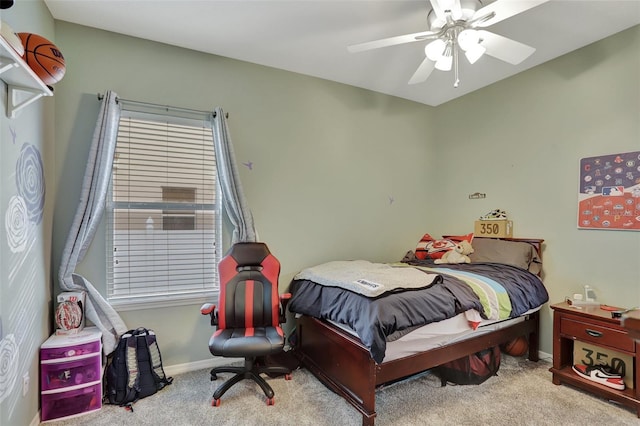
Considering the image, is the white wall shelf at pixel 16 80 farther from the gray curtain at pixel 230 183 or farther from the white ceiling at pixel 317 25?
the gray curtain at pixel 230 183

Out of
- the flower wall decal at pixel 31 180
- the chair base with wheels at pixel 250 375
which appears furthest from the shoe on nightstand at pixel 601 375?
the flower wall decal at pixel 31 180

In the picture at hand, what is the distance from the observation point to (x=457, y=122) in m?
3.87

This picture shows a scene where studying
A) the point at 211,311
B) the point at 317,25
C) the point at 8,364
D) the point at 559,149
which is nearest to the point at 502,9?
the point at 317,25

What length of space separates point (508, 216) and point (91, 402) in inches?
152

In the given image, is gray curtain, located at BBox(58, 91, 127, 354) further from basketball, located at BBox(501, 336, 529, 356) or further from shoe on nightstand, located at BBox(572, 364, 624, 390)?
shoe on nightstand, located at BBox(572, 364, 624, 390)

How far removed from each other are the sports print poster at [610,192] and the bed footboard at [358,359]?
105 centimetres

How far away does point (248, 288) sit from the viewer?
2.56 m

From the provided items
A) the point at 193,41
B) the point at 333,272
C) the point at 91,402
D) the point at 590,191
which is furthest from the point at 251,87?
the point at 590,191

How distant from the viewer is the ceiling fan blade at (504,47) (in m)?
1.95

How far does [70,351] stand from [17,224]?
2.90ft

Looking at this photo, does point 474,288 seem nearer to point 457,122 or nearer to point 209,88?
point 457,122

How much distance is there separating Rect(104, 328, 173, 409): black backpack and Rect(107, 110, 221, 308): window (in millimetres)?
294

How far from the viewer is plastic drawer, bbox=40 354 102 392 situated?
2.00 metres

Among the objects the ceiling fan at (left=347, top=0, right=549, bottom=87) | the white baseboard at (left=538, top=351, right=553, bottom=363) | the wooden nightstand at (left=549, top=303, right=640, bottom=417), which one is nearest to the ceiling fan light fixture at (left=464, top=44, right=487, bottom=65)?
the ceiling fan at (left=347, top=0, right=549, bottom=87)
